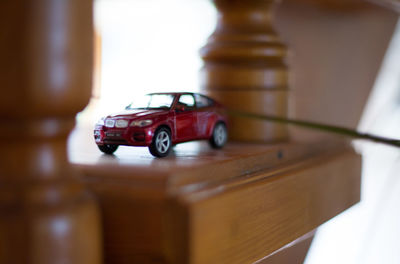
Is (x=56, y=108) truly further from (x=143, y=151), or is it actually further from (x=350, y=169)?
(x=350, y=169)

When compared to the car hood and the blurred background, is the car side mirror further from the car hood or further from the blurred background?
the blurred background

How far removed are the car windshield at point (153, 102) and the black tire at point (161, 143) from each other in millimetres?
36

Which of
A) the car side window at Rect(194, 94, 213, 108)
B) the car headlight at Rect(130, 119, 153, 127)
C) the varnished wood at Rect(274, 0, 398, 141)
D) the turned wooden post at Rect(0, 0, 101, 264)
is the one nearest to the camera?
the turned wooden post at Rect(0, 0, 101, 264)

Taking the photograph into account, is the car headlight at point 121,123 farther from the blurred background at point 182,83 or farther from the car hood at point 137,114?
the blurred background at point 182,83

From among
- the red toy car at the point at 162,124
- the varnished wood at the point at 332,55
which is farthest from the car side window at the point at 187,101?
the varnished wood at the point at 332,55

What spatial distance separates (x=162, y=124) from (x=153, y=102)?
5cm

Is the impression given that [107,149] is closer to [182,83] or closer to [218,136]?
[218,136]

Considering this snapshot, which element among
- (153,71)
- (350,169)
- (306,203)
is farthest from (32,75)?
(153,71)

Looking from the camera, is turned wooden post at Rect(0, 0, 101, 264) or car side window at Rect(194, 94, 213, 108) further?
car side window at Rect(194, 94, 213, 108)

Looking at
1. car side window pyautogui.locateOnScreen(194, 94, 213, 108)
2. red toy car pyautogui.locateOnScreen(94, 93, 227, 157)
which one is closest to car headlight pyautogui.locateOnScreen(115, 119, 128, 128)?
red toy car pyautogui.locateOnScreen(94, 93, 227, 157)

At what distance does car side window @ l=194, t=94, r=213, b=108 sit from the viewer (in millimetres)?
528

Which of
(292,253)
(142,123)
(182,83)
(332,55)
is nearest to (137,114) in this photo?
(142,123)

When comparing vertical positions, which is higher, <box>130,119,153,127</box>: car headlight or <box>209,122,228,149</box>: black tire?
<box>130,119,153,127</box>: car headlight

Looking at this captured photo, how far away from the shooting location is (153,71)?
2.87 feet
